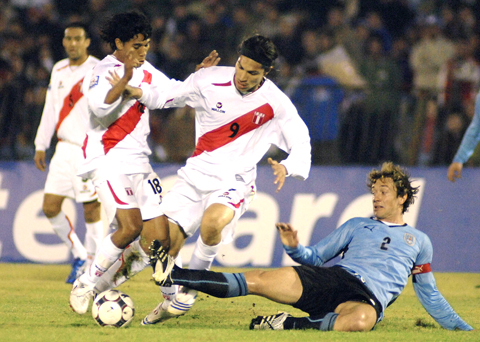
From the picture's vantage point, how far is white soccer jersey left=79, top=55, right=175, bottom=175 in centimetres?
624

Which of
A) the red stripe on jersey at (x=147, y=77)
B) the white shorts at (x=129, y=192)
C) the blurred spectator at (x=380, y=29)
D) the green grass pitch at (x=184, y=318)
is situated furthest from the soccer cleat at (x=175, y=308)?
the blurred spectator at (x=380, y=29)

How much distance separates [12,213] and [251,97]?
4.97m

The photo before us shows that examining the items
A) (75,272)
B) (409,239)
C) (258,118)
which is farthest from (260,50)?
(75,272)

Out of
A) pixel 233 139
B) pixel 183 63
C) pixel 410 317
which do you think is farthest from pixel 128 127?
pixel 183 63

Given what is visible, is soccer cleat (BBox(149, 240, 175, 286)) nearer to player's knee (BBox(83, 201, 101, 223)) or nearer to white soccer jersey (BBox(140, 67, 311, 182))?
white soccer jersey (BBox(140, 67, 311, 182))

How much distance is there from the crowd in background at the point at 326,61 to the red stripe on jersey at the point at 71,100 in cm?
208

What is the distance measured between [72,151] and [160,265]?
370 cm

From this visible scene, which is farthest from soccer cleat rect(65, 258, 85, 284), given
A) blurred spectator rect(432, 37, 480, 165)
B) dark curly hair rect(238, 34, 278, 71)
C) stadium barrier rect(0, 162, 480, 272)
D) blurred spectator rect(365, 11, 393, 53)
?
blurred spectator rect(365, 11, 393, 53)

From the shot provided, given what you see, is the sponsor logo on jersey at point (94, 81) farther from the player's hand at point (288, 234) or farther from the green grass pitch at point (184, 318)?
the player's hand at point (288, 234)

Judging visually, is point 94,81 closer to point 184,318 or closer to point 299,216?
point 184,318

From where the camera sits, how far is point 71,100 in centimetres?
834

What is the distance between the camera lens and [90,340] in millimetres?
4684

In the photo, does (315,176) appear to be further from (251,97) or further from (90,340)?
(90,340)

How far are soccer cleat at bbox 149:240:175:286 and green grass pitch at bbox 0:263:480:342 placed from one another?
0.36 m
